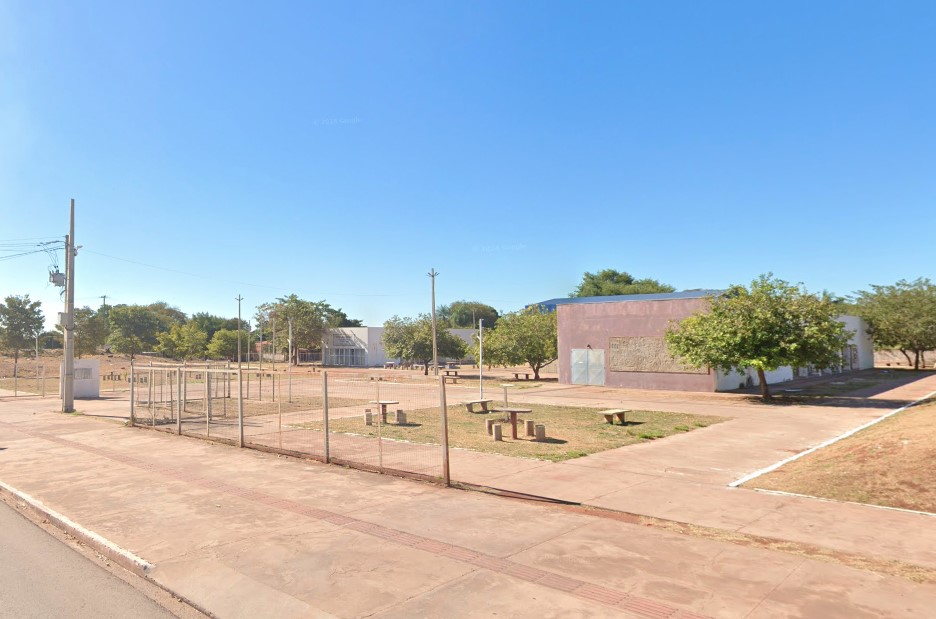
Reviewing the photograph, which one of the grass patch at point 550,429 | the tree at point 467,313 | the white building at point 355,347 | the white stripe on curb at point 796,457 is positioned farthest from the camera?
the tree at point 467,313

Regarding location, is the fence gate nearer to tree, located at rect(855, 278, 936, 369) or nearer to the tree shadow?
the tree shadow

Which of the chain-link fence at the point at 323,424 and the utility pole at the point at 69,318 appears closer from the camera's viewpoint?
the chain-link fence at the point at 323,424

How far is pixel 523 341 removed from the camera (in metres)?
42.2

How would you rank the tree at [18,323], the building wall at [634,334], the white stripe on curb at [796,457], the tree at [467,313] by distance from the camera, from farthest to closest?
the tree at [467,313] < the tree at [18,323] < the building wall at [634,334] < the white stripe on curb at [796,457]

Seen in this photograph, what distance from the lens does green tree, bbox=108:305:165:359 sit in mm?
102025

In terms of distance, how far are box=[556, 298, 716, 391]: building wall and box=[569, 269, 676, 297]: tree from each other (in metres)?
55.2

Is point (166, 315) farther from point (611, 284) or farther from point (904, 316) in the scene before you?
point (904, 316)

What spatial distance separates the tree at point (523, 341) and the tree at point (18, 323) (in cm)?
6485

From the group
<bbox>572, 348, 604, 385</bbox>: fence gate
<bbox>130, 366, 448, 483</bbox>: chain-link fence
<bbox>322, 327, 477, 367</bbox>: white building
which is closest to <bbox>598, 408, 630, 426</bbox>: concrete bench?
<bbox>130, 366, 448, 483</bbox>: chain-link fence

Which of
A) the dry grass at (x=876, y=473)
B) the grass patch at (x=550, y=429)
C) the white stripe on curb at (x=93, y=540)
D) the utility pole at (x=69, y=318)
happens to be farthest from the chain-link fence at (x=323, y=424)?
the dry grass at (x=876, y=473)

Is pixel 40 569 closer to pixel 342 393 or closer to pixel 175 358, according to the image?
pixel 342 393

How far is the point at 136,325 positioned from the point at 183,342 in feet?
125

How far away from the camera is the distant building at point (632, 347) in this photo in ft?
103

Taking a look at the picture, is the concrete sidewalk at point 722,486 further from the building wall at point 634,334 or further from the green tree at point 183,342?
the green tree at point 183,342
